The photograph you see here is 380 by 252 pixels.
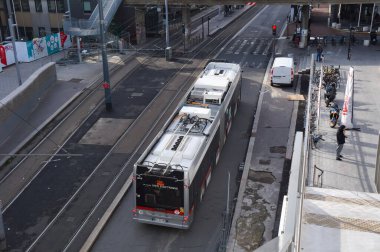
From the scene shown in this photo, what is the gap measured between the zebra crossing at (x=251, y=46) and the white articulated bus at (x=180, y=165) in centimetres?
2738

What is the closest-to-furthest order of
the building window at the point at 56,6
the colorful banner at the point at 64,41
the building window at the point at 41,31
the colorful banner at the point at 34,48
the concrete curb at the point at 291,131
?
the concrete curb at the point at 291,131
the colorful banner at the point at 34,48
the colorful banner at the point at 64,41
the building window at the point at 56,6
the building window at the point at 41,31

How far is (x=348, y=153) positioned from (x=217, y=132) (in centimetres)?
712

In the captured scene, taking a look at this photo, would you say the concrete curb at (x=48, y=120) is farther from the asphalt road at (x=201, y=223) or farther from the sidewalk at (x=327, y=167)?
the sidewalk at (x=327, y=167)

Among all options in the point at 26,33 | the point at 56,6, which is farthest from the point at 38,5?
the point at 26,33

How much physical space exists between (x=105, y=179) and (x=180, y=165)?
740cm

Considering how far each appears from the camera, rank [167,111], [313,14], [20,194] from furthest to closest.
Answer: [313,14] < [167,111] < [20,194]

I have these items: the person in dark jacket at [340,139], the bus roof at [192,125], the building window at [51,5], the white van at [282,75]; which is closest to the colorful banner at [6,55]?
the building window at [51,5]

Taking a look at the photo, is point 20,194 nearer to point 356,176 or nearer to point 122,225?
point 122,225

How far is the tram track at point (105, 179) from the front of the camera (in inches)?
787

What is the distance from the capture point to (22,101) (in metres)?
32.2

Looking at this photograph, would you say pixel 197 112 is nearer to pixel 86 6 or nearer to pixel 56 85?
pixel 56 85

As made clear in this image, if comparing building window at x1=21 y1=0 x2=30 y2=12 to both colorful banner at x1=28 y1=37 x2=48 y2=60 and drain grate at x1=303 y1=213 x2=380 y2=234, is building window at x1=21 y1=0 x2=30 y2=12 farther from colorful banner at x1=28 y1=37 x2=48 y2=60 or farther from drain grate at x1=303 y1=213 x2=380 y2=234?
drain grate at x1=303 y1=213 x2=380 y2=234

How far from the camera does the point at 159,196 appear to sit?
Result: 61.7ft

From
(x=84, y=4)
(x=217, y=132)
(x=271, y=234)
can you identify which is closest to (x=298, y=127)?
(x=217, y=132)
